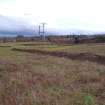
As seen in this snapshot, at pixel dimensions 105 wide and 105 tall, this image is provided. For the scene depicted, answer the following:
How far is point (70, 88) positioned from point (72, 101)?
2.53 meters

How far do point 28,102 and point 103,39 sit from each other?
8235cm

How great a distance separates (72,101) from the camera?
1043 centimetres

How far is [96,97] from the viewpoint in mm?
11109

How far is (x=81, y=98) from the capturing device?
35.7 ft

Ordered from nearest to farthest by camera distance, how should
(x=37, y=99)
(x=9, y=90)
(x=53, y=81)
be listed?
(x=37, y=99)
(x=9, y=90)
(x=53, y=81)

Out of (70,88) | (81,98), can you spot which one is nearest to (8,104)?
(81,98)

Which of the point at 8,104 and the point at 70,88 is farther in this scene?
the point at 70,88

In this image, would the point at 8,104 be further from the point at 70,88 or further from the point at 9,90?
the point at 70,88

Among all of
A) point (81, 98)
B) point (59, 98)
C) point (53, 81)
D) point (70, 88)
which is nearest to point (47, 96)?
point (59, 98)

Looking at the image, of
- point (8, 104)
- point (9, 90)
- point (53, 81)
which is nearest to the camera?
point (8, 104)

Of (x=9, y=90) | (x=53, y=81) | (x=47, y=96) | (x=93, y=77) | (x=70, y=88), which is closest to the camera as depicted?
(x=47, y=96)

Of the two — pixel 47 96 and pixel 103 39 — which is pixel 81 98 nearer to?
pixel 47 96

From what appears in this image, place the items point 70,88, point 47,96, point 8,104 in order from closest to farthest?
point 8,104 < point 47,96 < point 70,88

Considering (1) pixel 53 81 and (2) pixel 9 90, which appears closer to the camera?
(2) pixel 9 90
